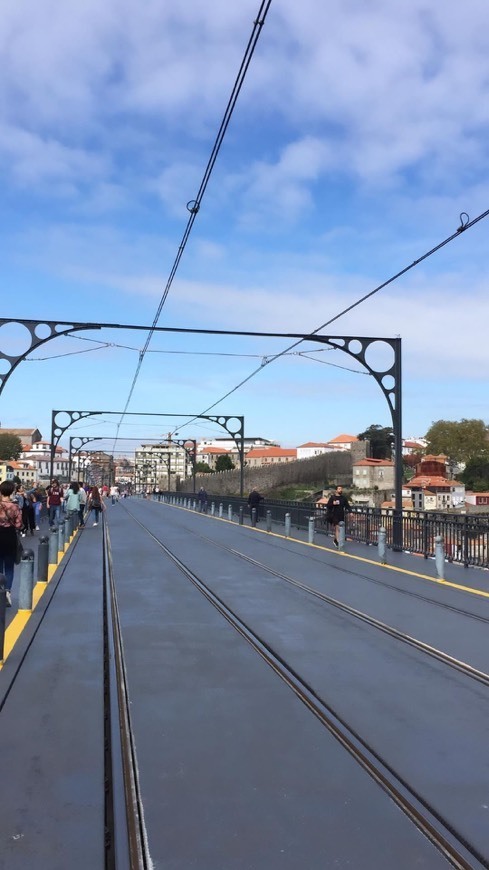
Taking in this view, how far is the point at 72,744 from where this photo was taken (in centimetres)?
502

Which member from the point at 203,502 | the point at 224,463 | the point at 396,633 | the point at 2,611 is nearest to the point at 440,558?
the point at 396,633

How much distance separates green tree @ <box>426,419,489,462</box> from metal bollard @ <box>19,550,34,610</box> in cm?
12996

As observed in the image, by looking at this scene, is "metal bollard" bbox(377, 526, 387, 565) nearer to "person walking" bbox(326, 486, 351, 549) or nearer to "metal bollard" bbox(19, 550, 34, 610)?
"person walking" bbox(326, 486, 351, 549)

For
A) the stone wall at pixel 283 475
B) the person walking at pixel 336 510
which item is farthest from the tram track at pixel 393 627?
the stone wall at pixel 283 475

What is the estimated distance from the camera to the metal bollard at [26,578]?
930 cm

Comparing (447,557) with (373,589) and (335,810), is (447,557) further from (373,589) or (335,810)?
(335,810)

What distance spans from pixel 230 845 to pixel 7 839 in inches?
43.1

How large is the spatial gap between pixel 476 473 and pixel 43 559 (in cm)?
12568

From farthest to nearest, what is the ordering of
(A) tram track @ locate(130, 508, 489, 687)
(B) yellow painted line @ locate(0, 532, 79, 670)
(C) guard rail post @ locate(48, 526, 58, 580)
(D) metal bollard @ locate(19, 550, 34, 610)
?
(C) guard rail post @ locate(48, 526, 58, 580) < (D) metal bollard @ locate(19, 550, 34, 610) < (B) yellow painted line @ locate(0, 532, 79, 670) < (A) tram track @ locate(130, 508, 489, 687)

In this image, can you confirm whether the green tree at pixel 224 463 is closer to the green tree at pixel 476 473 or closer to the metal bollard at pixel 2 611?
the green tree at pixel 476 473

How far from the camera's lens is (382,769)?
4.59 m

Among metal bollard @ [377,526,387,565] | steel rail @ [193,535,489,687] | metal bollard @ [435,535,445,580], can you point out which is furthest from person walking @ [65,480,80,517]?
metal bollard @ [435,535,445,580]

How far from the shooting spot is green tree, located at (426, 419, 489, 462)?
438ft

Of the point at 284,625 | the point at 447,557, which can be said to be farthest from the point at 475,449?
the point at 284,625
